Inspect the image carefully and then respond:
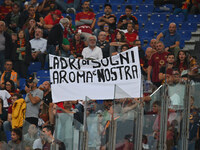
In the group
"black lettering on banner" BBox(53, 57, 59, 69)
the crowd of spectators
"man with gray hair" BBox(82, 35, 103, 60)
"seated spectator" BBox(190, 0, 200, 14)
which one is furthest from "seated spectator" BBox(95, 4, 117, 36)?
"black lettering on banner" BBox(53, 57, 59, 69)

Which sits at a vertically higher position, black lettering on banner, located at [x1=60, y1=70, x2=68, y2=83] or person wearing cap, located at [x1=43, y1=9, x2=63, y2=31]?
person wearing cap, located at [x1=43, y1=9, x2=63, y2=31]

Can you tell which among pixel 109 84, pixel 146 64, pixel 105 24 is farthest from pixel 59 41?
pixel 109 84

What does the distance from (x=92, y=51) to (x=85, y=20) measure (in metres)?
2.96

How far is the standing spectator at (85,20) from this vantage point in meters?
18.8

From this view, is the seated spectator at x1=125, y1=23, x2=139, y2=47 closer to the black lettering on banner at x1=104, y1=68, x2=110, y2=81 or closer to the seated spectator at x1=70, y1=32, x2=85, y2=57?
the seated spectator at x1=70, y1=32, x2=85, y2=57

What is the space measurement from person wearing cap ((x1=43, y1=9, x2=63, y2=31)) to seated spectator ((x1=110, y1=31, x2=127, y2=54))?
2411mm

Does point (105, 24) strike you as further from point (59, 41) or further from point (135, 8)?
point (135, 8)

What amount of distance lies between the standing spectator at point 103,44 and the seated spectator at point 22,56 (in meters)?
1.91

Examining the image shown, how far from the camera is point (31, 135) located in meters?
10.8

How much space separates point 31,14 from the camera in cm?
1969

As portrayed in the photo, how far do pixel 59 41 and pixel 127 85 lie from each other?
173 inches

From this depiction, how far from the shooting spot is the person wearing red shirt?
19203 mm

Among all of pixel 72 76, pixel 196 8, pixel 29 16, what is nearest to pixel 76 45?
pixel 29 16

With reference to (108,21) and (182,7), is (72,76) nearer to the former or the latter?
(108,21)
